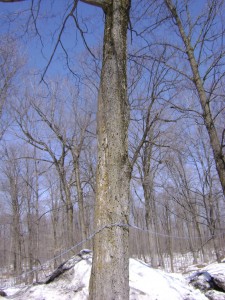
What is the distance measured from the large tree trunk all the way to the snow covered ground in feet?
7.99

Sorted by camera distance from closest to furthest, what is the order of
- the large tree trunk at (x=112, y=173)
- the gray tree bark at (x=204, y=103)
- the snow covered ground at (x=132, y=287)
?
the large tree trunk at (x=112, y=173)
the snow covered ground at (x=132, y=287)
the gray tree bark at (x=204, y=103)

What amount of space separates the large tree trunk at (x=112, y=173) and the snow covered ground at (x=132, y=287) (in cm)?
244

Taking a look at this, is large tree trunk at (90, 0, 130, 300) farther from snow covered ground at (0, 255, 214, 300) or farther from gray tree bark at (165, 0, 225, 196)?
gray tree bark at (165, 0, 225, 196)

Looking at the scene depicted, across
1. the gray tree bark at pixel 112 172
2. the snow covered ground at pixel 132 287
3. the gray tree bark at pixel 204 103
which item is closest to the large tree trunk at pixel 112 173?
the gray tree bark at pixel 112 172

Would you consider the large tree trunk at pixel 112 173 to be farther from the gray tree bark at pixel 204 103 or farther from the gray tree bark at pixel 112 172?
the gray tree bark at pixel 204 103

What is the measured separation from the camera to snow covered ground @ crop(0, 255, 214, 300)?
465cm

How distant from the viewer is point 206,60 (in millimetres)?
6738

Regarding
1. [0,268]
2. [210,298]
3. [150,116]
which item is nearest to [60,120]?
[150,116]

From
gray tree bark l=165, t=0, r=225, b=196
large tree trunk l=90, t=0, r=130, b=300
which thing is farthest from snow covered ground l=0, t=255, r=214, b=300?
large tree trunk l=90, t=0, r=130, b=300

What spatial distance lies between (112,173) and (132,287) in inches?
117

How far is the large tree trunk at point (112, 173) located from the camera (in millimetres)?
2443

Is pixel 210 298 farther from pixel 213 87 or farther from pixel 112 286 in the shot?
pixel 213 87

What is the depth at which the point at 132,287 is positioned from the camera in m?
4.77

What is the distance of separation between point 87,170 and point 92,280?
1454 centimetres
